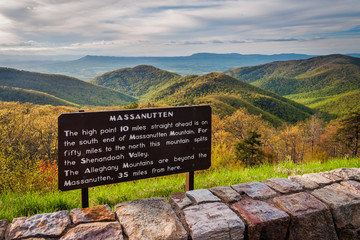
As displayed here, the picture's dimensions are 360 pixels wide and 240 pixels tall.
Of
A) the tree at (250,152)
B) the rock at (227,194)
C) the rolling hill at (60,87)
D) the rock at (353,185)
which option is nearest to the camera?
the rock at (227,194)

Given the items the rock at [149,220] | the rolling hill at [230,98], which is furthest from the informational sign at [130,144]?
the rolling hill at [230,98]

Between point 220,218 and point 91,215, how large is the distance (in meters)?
1.26

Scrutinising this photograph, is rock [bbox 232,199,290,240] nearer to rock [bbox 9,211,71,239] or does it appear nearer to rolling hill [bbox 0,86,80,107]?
rock [bbox 9,211,71,239]

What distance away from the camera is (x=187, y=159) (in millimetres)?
3377

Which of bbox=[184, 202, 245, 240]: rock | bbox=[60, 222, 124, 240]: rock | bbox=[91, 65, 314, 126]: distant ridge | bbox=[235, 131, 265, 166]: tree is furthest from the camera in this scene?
bbox=[91, 65, 314, 126]: distant ridge

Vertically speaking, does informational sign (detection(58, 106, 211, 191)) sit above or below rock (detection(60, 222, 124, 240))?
above

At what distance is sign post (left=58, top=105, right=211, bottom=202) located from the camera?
276cm

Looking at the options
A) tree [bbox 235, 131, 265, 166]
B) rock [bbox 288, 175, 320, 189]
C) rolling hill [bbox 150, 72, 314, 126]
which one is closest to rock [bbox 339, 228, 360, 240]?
rock [bbox 288, 175, 320, 189]

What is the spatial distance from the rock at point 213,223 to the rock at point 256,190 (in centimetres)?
56

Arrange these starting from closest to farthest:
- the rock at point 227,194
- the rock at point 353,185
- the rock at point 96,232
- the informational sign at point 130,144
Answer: the rock at point 96,232
the informational sign at point 130,144
the rock at point 227,194
the rock at point 353,185

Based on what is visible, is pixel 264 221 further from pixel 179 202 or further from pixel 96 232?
pixel 96 232

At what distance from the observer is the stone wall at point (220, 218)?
86.9 inches

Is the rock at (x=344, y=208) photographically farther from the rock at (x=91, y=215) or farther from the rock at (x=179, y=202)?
the rock at (x=91, y=215)

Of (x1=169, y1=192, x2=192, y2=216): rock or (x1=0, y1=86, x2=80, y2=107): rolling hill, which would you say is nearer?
(x1=169, y1=192, x2=192, y2=216): rock
